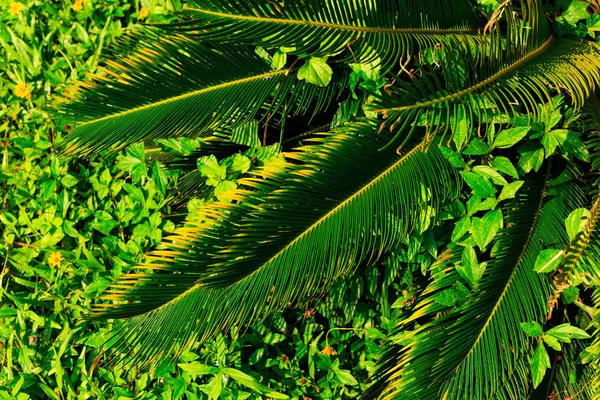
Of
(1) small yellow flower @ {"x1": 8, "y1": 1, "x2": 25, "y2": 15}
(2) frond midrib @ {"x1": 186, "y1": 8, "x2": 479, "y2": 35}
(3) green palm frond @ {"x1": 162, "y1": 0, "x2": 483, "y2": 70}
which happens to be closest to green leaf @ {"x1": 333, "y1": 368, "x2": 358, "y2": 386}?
(3) green palm frond @ {"x1": 162, "y1": 0, "x2": 483, "y2": 70}

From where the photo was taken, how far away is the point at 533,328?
2.01m

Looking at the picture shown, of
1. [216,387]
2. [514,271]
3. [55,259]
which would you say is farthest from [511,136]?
[55,259]

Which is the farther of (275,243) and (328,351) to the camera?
(328,351)

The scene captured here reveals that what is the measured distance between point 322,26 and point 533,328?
1.01 m

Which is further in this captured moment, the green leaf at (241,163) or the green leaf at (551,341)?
the green leaf at (241,163)

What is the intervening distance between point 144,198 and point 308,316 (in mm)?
771

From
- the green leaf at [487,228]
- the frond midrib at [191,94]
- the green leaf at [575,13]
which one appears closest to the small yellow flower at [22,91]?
the frond midrib at [191,94]

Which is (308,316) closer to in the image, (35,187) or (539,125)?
(539,125)

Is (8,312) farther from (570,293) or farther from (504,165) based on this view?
(570,293)

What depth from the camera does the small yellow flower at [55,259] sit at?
2.75m

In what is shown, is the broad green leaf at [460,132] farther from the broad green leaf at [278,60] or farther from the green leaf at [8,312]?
the green leaf at [8,312]

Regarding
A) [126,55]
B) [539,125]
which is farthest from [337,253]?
[126,55]

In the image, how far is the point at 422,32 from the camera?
2275 millimetres

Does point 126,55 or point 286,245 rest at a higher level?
point 126,55
